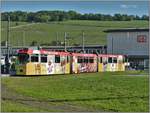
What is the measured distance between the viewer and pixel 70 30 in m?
140

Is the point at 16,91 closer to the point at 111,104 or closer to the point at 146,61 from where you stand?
the point at 111,104

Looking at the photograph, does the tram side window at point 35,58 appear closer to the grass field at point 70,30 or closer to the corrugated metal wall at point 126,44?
the corrugated metal wall at point 126,44

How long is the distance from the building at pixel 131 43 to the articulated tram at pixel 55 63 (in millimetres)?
50780

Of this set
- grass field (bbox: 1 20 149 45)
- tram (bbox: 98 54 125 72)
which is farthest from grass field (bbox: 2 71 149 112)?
grass field (bbox: 1 20 149 45)

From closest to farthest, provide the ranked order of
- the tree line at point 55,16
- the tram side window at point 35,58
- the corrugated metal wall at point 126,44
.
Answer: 1. the tram side window at point 35,58
2. the tree line at point 55,16
3. the corrugated metal wall at point 126,44

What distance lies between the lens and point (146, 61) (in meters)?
114

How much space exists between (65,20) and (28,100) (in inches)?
4127

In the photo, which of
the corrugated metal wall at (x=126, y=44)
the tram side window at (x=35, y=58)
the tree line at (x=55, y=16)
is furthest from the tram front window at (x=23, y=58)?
the corrugated metal wall at (x=126, y=44)

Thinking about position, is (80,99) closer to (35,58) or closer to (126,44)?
(35,58)

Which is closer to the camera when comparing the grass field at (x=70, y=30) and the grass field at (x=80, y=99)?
the grass field at (x=80, y=99)

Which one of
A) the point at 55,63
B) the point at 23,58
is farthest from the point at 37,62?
the point at 55,63

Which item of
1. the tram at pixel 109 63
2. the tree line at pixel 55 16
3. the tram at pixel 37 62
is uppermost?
the tree line at pixel 55 16

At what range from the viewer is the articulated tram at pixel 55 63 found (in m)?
49.6

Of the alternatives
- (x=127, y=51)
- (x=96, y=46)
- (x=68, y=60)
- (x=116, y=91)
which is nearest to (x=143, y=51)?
(x=127, y=51)
